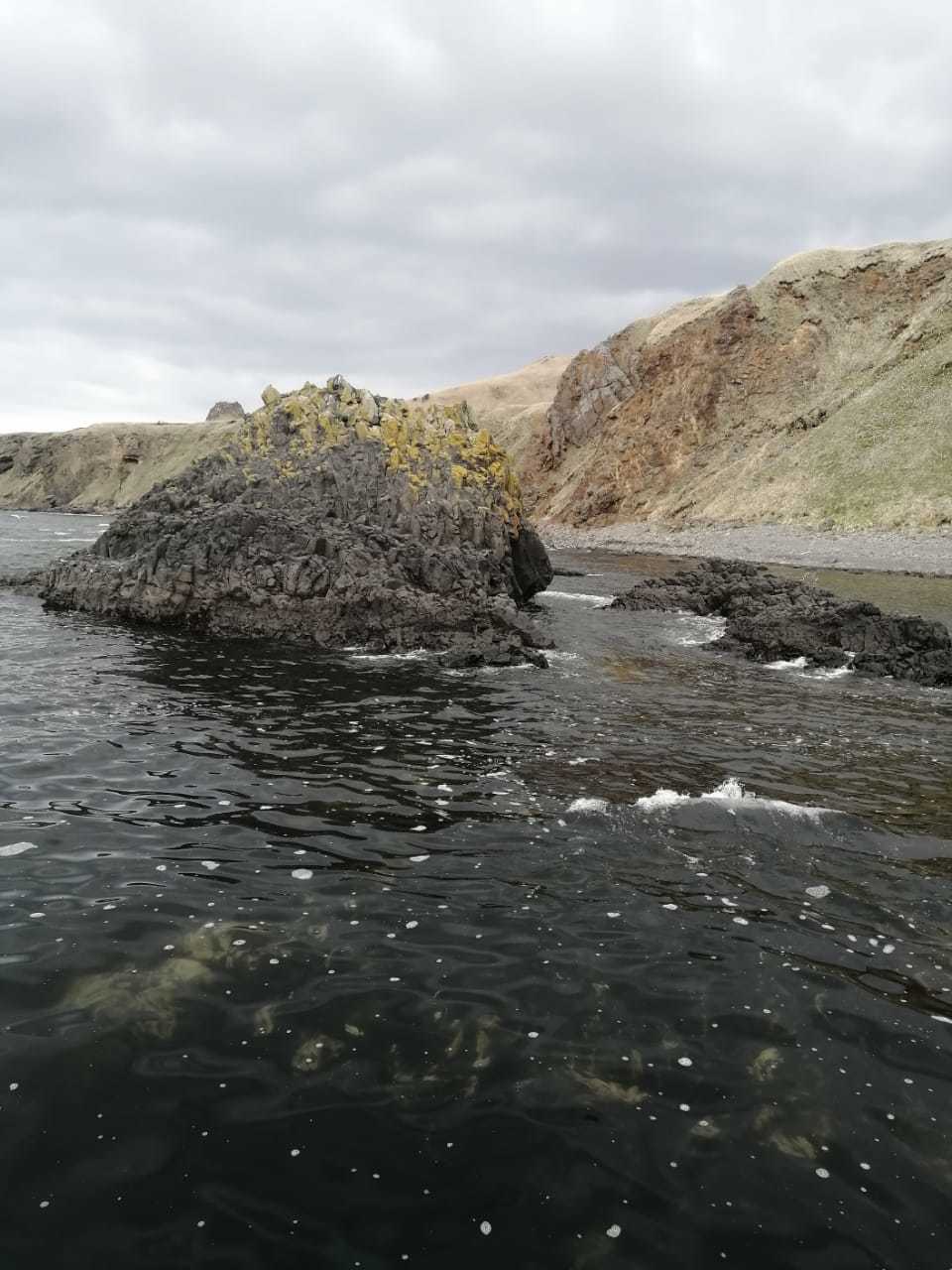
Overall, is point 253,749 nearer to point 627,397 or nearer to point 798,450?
point 798,450

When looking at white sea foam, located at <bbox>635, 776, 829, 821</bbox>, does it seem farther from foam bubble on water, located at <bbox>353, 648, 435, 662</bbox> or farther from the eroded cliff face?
the eroded cliff face

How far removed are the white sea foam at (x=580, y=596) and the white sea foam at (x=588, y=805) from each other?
30.8 metres

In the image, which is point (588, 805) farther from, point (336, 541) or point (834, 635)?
point (336, 541)

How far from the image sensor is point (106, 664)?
24469 millimetres

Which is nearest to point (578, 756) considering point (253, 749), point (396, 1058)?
point (253, 749)

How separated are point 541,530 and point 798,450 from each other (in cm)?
3822

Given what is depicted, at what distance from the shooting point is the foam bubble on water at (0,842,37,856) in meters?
11.2

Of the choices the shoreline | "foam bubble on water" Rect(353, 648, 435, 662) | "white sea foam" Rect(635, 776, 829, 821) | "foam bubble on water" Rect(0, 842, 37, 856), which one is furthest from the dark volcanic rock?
the shoreline

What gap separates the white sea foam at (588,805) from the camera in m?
13.5

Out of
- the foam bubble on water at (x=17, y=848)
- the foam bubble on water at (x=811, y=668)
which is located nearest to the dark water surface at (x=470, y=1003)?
the foam bubble on water at (x=17, y=848)

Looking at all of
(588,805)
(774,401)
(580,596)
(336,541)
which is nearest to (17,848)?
(588,805)

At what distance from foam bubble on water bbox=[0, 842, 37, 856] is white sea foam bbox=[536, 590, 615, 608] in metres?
35.7

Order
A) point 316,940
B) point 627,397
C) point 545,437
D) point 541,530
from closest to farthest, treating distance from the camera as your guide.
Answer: point 316,940 → point 541,530 → point 627,397 → point 545,437

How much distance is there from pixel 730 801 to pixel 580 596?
3538 cm
